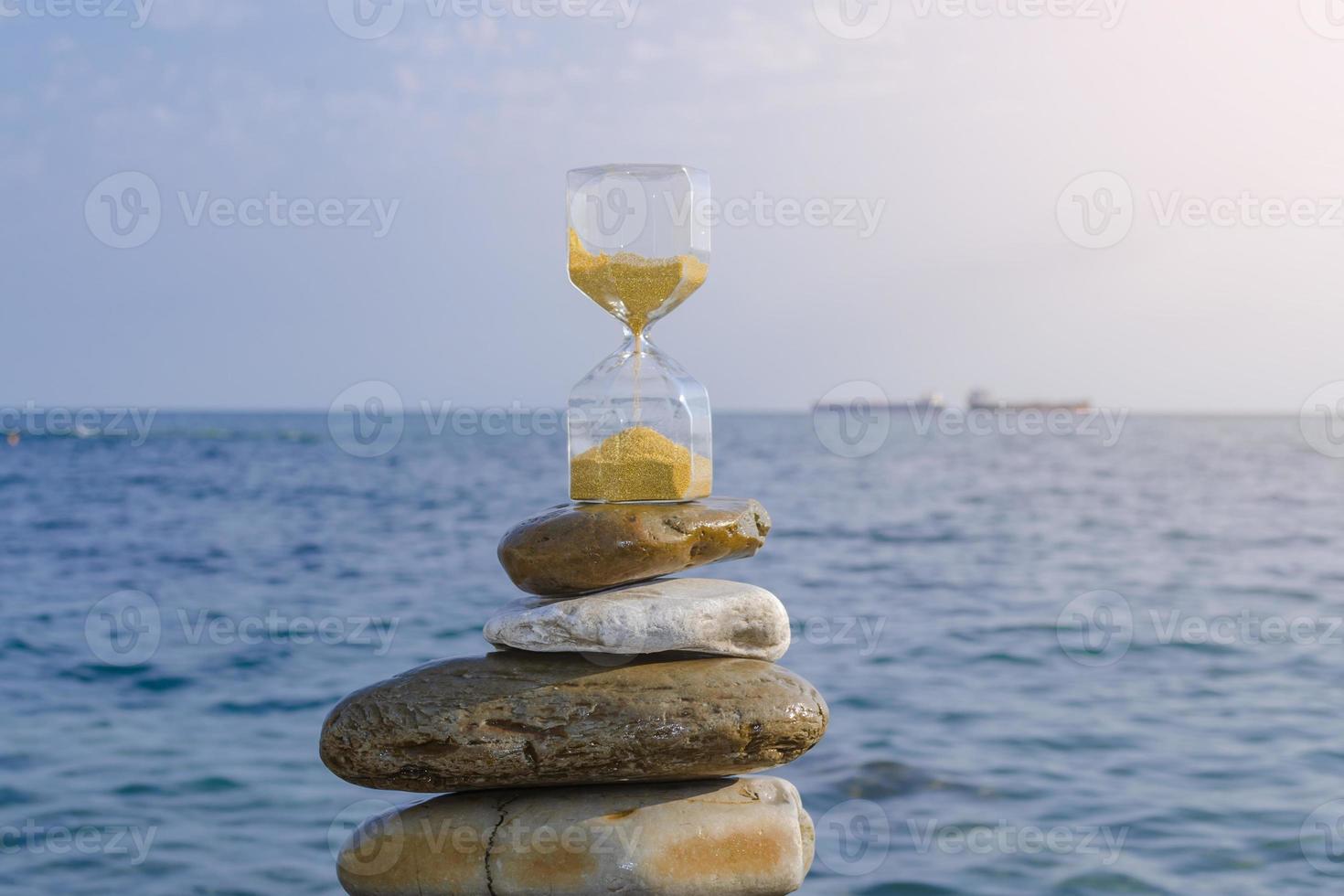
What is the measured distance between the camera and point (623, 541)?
4039 millimetres

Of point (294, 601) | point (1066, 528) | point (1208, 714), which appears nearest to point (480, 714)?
point (1208, 714)

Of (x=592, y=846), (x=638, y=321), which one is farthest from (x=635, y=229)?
(x=592, y=846)

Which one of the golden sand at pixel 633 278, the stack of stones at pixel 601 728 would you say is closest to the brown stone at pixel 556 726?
the stack of stones at pixel 601 728

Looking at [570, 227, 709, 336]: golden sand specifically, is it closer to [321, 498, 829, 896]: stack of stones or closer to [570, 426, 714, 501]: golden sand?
[570, 426, 714, 501]: golden sand

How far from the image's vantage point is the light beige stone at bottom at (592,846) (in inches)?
163

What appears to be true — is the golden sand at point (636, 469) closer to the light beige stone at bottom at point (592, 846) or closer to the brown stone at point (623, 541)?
the brown stone at point (623, 541)

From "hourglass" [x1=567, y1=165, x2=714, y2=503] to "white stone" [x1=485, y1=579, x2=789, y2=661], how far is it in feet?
1.10

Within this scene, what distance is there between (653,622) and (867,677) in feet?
28.1

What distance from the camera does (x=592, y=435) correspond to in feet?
13.4

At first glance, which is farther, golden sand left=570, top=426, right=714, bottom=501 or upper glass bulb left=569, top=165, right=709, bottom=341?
golden sand left=570, top=426, right=714, bottom=501

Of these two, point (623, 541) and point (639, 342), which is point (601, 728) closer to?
point (623, 541)

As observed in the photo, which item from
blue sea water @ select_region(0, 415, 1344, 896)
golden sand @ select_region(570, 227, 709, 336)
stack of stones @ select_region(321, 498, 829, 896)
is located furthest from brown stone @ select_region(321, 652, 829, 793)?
blue sea water @ select_region(0, 415, 1344, 896)

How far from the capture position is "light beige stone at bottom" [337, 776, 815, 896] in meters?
4.15

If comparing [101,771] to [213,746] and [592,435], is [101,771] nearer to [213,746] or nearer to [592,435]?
[213,746]
